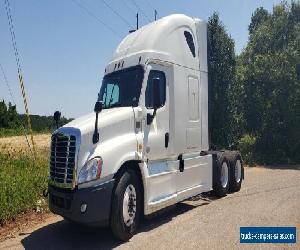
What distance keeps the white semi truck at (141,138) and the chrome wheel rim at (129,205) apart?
0.02m

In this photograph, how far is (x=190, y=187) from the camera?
29.1 feet

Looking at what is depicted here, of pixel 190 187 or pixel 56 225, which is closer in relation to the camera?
pixel 56 225

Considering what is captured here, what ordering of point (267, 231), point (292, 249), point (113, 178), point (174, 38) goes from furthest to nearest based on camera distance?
point (174, 38)
point (267, 231)
point (113, 178)
point (292, 249)

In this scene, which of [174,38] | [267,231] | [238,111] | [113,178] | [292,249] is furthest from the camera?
[238,111]

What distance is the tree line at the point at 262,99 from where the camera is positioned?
20.7 meters

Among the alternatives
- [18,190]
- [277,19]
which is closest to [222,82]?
[277,19]

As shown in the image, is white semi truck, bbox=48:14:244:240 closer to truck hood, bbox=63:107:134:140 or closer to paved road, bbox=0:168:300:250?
truck hood, bbox=63:107:134:140

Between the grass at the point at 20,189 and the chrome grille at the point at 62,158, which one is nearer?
the chrome grille at the point at 62,158

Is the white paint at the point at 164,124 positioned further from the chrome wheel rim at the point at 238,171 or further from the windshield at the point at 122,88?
the chrome wheel rim at the point at 238,171

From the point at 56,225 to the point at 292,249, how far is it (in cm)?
492

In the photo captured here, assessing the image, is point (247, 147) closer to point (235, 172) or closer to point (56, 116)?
point (235, 172)

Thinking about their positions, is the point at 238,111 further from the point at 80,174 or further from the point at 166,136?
the point at 80,174

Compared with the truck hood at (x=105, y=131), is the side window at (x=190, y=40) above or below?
above

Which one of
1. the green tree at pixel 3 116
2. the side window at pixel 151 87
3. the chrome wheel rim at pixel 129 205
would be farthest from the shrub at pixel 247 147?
the green tree at pixel 3 116
